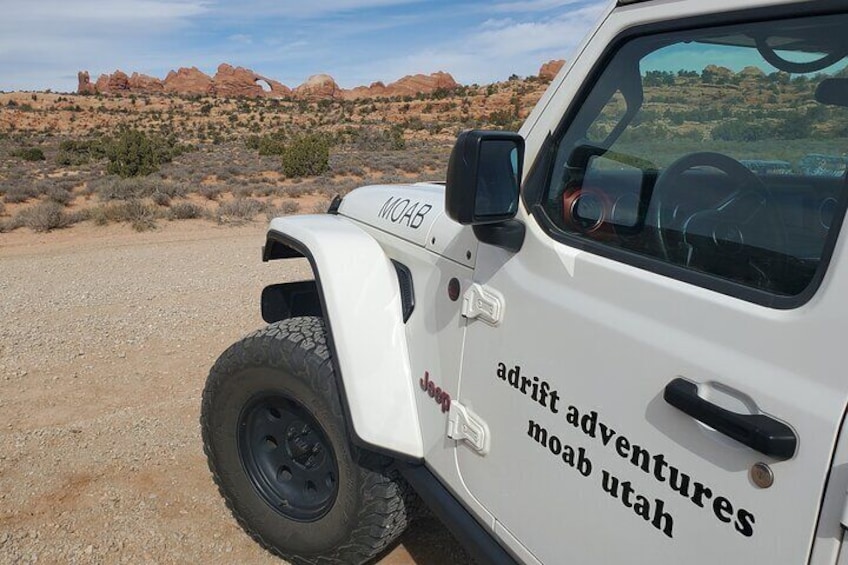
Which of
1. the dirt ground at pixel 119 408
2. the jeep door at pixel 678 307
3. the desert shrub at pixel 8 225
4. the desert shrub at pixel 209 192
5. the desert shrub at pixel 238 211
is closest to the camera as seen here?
the jeep door at pixel 678 307

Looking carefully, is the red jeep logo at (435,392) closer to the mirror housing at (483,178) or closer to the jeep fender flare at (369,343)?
the jeep fender flare at (369,343)

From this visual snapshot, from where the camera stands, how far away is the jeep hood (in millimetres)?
2006

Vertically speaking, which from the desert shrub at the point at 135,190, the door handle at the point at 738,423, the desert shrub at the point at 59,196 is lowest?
the desert shrub at the point at 59,196

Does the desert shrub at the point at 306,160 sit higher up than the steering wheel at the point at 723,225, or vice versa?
the steering wheel at the point at 723,225

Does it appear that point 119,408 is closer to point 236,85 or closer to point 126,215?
point 126,215

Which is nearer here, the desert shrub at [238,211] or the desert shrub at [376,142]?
the desert shrub at [238,211]

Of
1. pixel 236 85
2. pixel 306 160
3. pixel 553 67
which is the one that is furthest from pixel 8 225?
pixel 236 85

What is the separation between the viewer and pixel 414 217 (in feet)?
7.73

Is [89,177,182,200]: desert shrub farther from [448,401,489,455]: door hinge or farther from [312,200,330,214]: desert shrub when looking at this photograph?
[448,401,489,455]: door hinge

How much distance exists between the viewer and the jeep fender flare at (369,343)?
85.2 inches

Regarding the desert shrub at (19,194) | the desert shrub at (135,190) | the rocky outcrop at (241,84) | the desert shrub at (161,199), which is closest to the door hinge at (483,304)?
the desert shrub at (161,199)

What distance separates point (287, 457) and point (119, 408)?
1.98 metres

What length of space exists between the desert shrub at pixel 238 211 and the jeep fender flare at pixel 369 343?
9.80 meters

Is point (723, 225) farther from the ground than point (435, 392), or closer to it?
farther from the ground
